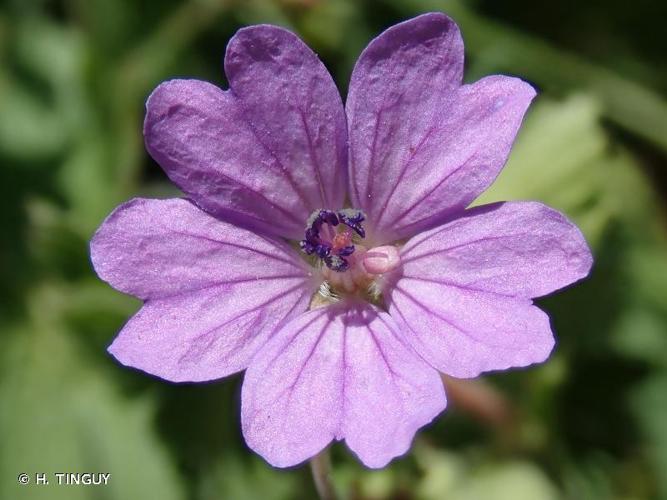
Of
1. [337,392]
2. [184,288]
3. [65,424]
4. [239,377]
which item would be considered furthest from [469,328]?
[65,424]

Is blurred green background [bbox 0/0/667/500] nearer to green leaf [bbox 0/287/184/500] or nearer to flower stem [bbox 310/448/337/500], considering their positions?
green leaf [bbox 0/287/184/500]

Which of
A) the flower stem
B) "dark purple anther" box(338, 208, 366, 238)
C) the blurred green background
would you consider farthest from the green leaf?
"dark purple anther" box(338, 208, 366, 238)

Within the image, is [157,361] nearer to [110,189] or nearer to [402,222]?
[402,222]

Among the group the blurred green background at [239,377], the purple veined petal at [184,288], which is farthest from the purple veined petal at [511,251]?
the blurred green background at [239,377]

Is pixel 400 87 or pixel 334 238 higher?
pixel 400 87

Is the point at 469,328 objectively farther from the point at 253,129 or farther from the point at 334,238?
the point at 253,129

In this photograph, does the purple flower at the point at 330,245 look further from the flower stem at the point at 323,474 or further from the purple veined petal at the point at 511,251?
the flower stem at the point at 323,474

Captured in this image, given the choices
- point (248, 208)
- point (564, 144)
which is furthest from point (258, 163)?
point (564, 144)
